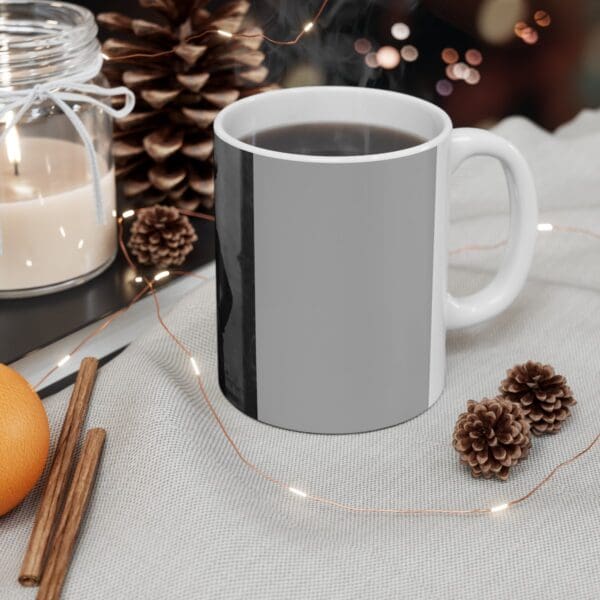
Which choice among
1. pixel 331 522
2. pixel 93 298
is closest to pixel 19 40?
pixel 93 298

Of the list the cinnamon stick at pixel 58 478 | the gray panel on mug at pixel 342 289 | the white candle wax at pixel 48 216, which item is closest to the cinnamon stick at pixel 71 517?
the cinnamon stick at pixel 58 478

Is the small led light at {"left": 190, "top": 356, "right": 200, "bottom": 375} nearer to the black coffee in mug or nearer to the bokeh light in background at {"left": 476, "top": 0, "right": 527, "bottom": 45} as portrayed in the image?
the black coffee in mug

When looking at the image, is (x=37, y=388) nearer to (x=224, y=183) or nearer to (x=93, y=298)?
(x=93, y=298)

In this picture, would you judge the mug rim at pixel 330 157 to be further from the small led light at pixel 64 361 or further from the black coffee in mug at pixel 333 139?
the small led light at pixel 64 361

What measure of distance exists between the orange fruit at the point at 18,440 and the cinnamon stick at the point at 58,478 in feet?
0.05

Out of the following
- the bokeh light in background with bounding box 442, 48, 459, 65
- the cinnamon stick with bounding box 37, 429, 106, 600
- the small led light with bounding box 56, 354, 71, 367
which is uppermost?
the bokeh light in background with bounding box 442, 48, 459, 65

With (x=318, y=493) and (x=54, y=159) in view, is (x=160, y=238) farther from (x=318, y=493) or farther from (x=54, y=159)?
(x=318, y=493)

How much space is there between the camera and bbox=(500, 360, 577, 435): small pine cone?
0.63 m

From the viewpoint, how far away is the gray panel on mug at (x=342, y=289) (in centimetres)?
56

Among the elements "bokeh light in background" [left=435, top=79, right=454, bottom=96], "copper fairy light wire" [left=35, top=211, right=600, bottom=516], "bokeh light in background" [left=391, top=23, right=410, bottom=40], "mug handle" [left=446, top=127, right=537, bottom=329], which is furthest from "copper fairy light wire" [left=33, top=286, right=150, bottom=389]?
"bokeh light in background" [left=435, top=79, right=454, bottom=96]

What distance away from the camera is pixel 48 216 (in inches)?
30.4

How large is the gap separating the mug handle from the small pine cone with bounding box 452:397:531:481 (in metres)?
0.09

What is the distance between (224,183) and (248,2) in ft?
1.29

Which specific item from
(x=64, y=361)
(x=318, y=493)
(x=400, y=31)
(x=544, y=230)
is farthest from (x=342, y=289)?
(x=400, y=31)
